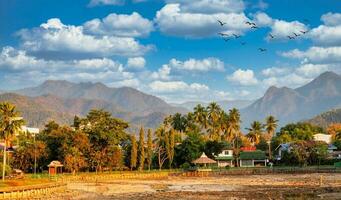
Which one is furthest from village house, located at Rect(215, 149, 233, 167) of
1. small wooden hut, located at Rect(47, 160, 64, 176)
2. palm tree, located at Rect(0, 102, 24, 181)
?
palm tree, located at Rect(0, 102, 24, 181)

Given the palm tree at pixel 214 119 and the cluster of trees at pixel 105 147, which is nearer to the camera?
the cluster of trees at pixel 105 147

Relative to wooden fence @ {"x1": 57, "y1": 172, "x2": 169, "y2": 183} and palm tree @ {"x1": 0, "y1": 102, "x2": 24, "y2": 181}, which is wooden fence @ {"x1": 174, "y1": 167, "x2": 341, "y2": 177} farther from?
palm tree @ {"x1": 0, "y1": 102, "x2": 24, "y2": 181}

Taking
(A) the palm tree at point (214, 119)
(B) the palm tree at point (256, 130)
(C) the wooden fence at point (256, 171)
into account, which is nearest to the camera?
(C) the wooden fence at point (256, 171)

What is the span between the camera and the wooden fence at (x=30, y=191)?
4922 centimetres

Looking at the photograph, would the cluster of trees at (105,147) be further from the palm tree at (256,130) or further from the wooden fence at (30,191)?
the palm tree at (256,130)

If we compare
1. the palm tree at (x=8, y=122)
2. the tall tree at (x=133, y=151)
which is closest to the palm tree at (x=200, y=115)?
the tall tree at (x=133, y=151)

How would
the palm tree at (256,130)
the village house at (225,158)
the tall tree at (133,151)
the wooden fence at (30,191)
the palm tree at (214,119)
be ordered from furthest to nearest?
the palm tree at (256,130)
the palm tree at (214,119)
the village house at (225,158)
the tall tree at (133,151)
the wooden fence at (30,191)

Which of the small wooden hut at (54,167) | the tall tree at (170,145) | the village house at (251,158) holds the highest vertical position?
the tall tree at (170,145)

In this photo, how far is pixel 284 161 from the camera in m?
118

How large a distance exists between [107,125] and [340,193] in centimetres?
5682

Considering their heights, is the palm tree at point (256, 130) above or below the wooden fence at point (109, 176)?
above

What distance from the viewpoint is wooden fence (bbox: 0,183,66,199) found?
161ft

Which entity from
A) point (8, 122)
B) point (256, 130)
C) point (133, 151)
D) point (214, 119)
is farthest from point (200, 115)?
point (8, 122)

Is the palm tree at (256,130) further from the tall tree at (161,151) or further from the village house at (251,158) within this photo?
the tall tree at (161,151)
